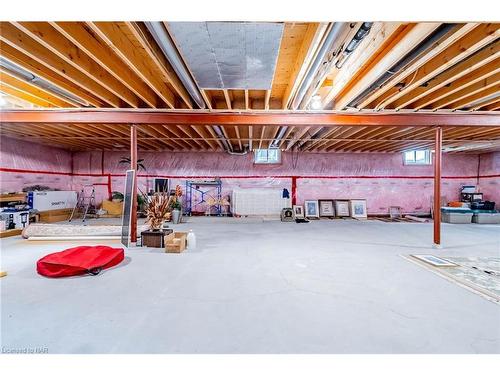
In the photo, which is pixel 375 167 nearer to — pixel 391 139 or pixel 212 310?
pixel 391 139

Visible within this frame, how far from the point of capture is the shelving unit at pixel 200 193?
897 cm

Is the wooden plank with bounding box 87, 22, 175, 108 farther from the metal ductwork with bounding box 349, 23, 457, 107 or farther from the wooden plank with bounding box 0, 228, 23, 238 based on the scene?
the wooden plank with bounding box 0, 228, 23, 238

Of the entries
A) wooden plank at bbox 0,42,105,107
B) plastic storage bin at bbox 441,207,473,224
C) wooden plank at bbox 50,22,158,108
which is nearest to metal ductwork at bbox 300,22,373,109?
wooden plank at bbox 50,22,158,108

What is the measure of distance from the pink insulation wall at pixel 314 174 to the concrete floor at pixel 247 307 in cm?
544

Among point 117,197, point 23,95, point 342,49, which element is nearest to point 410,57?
point 342,49

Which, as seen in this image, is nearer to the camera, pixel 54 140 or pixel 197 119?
pixel 197 119

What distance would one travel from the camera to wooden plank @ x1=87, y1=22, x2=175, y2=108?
2.34m

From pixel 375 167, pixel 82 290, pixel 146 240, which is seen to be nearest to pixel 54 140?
pixel 146 240

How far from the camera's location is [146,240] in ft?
14.4

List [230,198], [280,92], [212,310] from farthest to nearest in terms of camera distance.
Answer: [230,198]
[280,92]
[212,310]

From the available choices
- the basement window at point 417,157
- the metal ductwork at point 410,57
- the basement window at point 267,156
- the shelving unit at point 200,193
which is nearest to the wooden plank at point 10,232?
the shelving unit at point 200,193

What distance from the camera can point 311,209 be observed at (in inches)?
350

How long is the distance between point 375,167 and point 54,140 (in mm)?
10665

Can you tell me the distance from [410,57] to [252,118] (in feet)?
8.47
